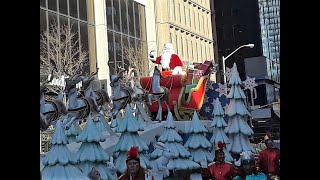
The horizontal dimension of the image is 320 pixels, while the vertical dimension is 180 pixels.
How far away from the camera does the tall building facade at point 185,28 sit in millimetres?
6781

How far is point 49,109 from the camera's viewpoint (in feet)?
15.9

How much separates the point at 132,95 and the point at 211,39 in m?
1.43

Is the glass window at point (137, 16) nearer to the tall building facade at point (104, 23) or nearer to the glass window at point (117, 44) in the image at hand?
the tall building facade at point (104, 23)

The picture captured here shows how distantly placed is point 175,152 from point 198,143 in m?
0.41

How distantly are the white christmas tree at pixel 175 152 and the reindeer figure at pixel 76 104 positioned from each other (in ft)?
3.12

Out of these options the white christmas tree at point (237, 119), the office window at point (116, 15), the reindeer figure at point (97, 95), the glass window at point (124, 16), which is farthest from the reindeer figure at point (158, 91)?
the office window at point (116, 15)

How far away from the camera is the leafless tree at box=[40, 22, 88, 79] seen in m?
6.75

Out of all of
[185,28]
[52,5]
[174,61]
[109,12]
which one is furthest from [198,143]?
[109,12]

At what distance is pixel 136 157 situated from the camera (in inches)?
164

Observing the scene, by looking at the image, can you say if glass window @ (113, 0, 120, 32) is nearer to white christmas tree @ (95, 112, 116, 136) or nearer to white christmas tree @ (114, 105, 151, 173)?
white christmas tree @ (95, 112, 116, 136)

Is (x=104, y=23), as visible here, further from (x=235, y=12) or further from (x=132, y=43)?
(x=235, y=12)

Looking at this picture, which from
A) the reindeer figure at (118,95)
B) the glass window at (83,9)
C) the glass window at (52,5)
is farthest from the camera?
the glass window at (83,9)
